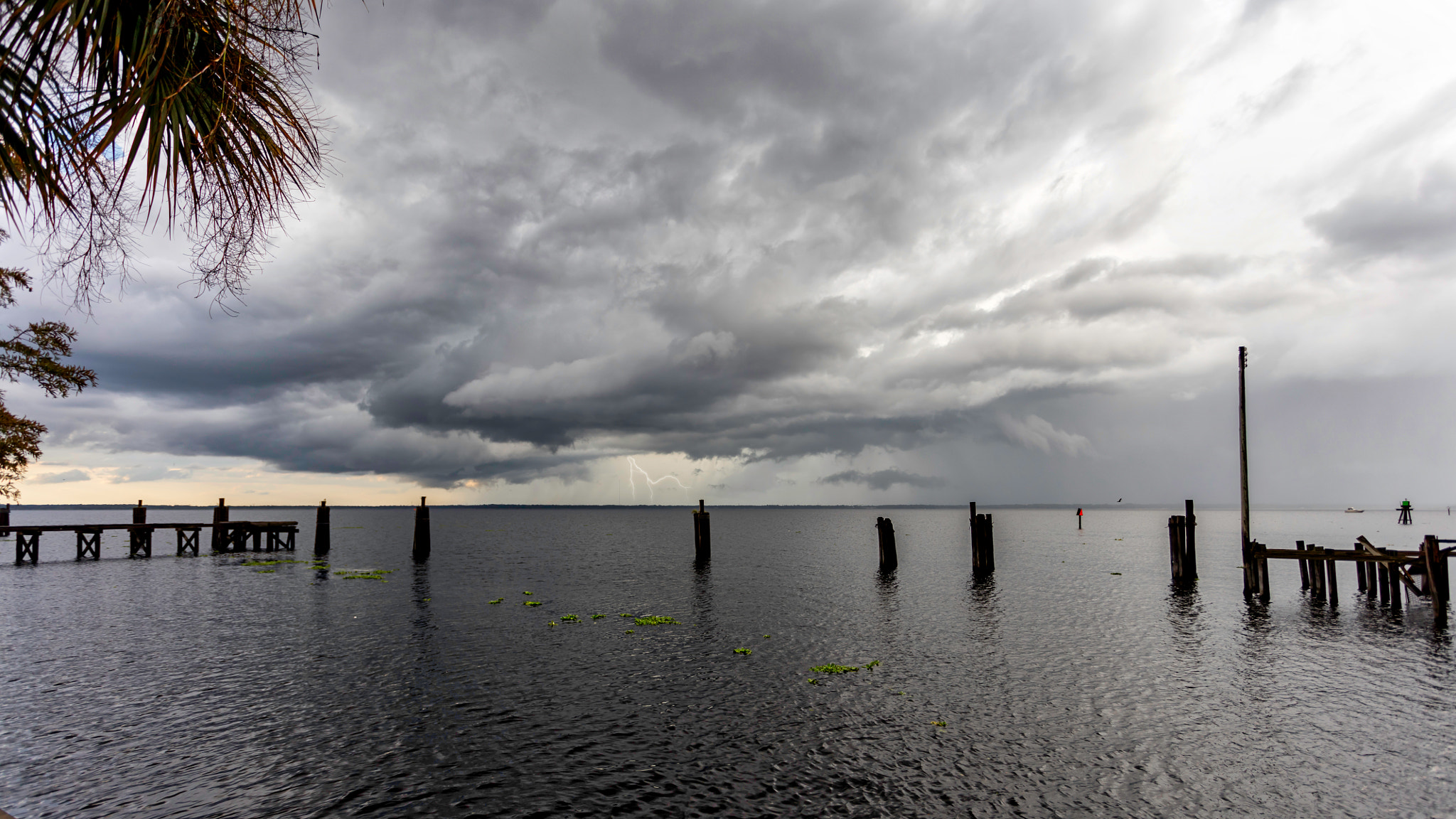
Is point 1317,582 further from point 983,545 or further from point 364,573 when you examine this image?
point 364,573

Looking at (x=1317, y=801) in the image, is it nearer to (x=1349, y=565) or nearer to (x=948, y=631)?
(x=948, y=631)

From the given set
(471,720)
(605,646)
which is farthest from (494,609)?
(471,720)

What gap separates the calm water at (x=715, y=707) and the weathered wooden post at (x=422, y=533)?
21373mm

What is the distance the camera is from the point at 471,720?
54.3 feet

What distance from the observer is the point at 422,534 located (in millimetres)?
60969

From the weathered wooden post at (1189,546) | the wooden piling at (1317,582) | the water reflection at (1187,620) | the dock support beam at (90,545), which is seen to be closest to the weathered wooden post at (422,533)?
the dock support beam at (90,545)

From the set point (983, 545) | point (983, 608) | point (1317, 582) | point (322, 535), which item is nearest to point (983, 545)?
point (983, 545)

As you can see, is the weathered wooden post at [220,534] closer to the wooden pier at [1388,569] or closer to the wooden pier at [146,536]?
the wooden pier at [146,536]

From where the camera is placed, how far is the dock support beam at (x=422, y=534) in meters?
58.7

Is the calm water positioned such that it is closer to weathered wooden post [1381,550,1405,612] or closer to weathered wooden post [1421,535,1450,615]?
weathered wooden post [1381,550,1405,612]

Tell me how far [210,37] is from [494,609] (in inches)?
1207

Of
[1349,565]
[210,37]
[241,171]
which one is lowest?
[1349,565]

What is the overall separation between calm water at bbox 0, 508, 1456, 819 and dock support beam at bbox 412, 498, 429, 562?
21.4 meters

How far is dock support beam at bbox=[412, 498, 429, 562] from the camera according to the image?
5869 cm
